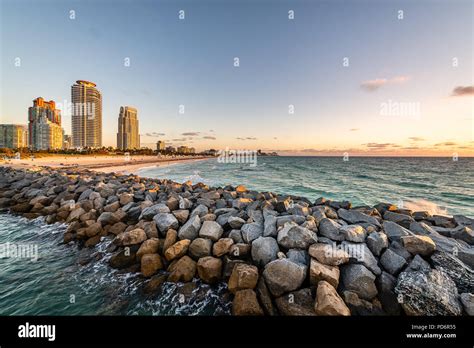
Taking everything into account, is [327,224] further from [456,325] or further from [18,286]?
[18,286]

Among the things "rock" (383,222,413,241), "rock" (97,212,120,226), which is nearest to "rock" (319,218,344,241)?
"rock" (383,222,413,241)

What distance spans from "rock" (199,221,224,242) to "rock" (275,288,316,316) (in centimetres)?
219

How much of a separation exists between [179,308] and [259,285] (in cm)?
162

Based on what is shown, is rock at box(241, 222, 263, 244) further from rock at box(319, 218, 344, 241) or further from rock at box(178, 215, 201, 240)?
rock at box(319, 218, 344, 241)

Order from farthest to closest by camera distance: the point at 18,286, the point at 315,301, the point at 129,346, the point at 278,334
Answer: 1. the point at 18,286
2. the point at 315,301
3. the point at 278,334
4. the point at 129,346

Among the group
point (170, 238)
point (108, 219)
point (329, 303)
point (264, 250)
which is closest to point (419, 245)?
point (329, 303)

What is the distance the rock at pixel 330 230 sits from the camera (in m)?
4.78

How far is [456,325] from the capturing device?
3.32 metres

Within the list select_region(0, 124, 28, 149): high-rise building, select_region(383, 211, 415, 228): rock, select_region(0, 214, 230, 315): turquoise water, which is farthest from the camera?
select_region(0, 124, 28, 149): high-rise building

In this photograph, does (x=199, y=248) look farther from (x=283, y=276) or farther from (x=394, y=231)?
(x=394, y=231)

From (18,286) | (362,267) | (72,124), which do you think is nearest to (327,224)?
(362,267)

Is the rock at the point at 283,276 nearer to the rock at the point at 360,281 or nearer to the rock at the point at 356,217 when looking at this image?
the rock at the point at 360,281

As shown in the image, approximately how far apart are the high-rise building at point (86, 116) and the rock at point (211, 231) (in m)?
144

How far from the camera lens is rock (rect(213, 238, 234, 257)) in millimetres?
4793
